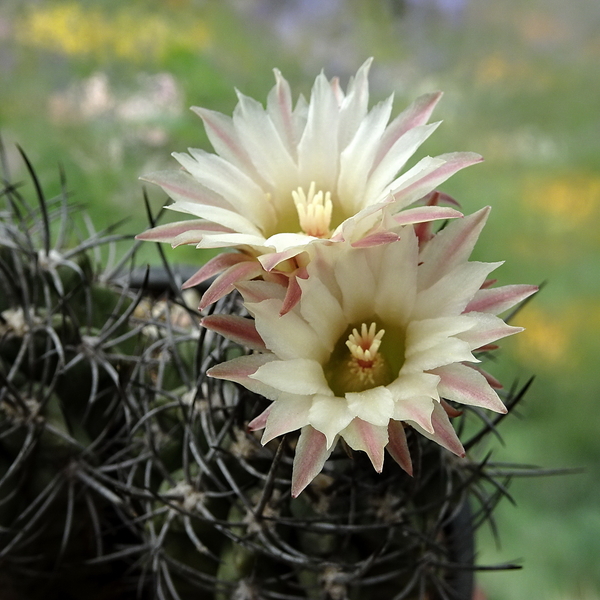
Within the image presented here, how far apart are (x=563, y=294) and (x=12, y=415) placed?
3.77 feet

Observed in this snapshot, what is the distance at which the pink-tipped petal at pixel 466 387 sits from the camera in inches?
13.0

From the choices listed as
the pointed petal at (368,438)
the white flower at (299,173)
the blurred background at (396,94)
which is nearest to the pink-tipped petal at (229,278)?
the white flower at (299,173)

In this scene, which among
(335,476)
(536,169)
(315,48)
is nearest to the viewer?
(335,476)

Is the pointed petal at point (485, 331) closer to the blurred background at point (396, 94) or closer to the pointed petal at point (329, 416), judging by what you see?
the pointed petal at point (329, 416)

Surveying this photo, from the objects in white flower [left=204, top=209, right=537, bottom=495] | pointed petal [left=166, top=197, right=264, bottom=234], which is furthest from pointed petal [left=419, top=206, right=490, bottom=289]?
pointed petal [left=166, top=197, right=264, bottom=234]

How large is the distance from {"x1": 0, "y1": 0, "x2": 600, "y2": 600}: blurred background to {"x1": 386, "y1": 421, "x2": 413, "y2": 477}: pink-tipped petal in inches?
39.4

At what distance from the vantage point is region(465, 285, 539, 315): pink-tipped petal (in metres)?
0.37

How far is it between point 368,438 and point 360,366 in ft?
0.19

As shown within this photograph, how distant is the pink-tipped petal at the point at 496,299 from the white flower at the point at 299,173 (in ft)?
0.21

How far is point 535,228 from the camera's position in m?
1.43

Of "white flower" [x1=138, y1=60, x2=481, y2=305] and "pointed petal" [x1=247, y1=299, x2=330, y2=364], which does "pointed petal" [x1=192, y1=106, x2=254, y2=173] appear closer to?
"white flower" [x1=138, y1=60, x2=481, y2=305]

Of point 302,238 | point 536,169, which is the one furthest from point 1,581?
point 536,169

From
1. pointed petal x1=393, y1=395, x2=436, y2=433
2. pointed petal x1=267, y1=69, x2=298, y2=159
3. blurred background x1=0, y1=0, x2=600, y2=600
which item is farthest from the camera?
blurred background x1=0, y1=0, x2=600, y2=600

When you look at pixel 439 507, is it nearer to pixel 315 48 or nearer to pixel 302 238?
pixel 302 238
